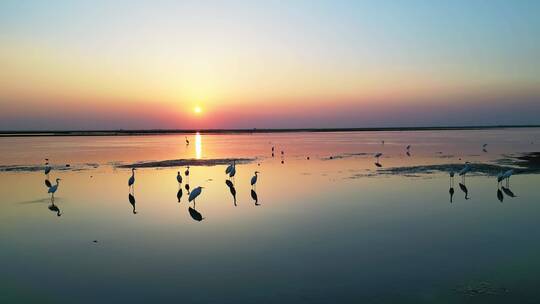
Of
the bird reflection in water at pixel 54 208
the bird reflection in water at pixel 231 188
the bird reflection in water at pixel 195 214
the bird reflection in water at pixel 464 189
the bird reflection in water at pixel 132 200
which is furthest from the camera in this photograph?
the bird reflection in water at pixel 231 188

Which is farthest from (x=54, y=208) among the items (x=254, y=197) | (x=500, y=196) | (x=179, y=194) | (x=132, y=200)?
(x=500, y=196)

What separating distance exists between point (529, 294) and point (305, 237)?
5.23m

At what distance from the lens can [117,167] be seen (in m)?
30.9

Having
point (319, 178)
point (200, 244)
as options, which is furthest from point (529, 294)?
point (319, 178)

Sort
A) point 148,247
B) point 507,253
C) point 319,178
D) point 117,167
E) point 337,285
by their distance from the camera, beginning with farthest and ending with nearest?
point 117,167 → point 319,178 → point 148,247 → point 507,253 → point 337,285

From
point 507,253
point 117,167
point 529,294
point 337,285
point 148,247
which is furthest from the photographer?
point 117,167

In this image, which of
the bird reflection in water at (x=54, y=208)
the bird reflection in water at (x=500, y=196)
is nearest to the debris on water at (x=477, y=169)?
the bird reflection in water at (x=500, y=196)

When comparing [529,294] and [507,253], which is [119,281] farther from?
[507,253]

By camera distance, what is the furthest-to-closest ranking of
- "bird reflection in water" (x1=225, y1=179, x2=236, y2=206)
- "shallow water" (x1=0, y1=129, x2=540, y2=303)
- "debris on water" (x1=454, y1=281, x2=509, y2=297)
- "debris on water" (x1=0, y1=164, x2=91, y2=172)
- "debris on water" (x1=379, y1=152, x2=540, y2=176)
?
1. "debris on water" (x1=0, y1=164, x2=91, y2=172)
2. "debris on water" (x1=379, y1=152, x2=540, y2=176)
3. "bird reflection in water" (x1=225, y1=179, x2=236, y2=206)
4. "shallow water" (x1=0, y1=129, x2=540, y2=303)
5. "debris on water" (x1=454, y1=281, x2=509, y2=297)

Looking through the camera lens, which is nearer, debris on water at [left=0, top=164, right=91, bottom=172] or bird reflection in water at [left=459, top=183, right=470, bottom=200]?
bird reflection in water at [left=459, top=183, right=470, bottom=200]

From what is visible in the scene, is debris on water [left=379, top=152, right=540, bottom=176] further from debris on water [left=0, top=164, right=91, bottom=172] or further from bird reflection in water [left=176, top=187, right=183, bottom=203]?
debris on water [left=0, top=164, right=91, bottom=172]

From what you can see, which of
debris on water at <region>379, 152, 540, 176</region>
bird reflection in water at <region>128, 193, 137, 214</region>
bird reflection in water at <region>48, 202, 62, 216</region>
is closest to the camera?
bird reflection in water at <region>48, 202, 62, 216</region>

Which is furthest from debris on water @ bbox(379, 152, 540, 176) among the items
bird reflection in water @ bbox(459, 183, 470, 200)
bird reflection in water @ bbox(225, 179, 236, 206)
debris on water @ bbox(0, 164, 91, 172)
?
debris on water @ bbox(0, 164, 91, 172)

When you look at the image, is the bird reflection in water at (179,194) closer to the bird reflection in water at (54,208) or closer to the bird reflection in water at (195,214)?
the bird reflection in water at (195,214)
